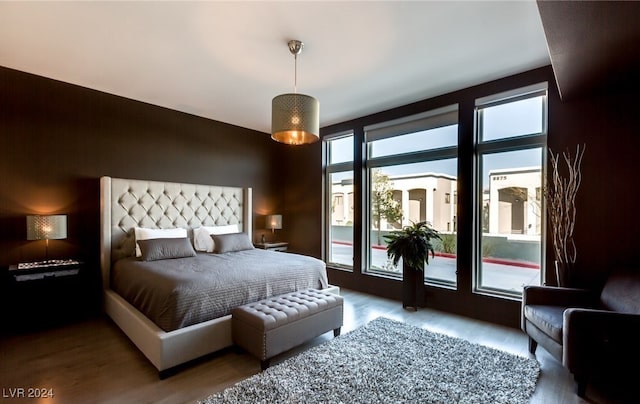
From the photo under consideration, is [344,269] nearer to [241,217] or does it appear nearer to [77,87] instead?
[241,217]

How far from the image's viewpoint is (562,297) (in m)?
2.66

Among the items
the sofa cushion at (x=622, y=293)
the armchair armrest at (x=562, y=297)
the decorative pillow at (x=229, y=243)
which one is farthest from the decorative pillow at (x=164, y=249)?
the sofa cushion at (x=622, y=293)

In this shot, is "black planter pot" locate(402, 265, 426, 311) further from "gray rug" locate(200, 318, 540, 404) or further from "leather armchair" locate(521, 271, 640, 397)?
"leather armchair" locate(521, 271, 640, 397)

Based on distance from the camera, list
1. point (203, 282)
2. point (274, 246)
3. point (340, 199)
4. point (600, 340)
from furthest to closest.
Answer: point (274, 246), point (340, 199), point (203, 282), point (600, 340)

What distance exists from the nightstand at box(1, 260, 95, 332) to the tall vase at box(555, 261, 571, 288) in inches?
203

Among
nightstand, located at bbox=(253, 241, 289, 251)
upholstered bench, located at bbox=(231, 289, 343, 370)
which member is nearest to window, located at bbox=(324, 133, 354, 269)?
nightstand, located at bbox=(253, 241, 289, 251)

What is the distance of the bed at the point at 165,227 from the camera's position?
2338mm

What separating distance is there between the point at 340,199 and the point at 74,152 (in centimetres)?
385

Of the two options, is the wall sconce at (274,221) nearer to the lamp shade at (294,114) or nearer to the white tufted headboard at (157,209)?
the white tufted headboard at (157,209)

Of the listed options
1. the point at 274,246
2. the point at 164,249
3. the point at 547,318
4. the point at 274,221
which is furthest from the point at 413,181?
the point at 164,249

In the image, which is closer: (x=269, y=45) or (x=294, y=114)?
(x=294, y=114)

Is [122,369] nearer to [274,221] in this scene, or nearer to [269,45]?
[269,45]

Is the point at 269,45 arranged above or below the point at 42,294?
above

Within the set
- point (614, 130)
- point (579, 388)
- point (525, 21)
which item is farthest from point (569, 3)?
point (579, 388)
